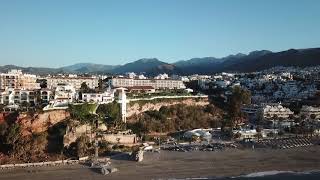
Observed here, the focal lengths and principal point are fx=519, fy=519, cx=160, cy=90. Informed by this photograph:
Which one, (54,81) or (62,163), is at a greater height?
(54,81)

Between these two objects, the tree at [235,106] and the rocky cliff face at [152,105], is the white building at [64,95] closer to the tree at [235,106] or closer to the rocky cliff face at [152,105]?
the rocky cliff face at [152,105]

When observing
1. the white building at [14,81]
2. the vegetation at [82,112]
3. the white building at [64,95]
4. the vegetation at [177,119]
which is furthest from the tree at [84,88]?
the vegetation at [82,112]

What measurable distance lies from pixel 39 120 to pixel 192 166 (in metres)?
12.3

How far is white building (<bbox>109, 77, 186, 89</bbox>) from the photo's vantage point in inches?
2963

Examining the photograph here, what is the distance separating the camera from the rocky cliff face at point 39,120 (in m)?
37.3

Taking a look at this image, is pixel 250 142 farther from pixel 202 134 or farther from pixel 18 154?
pixel 18 154

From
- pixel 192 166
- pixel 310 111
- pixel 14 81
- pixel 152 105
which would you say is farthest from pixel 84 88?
pixel 192 166

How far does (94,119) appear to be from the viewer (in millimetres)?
39750

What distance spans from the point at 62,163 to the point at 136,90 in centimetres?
2873

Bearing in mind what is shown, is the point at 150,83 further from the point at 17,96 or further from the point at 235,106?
the point at 17,96

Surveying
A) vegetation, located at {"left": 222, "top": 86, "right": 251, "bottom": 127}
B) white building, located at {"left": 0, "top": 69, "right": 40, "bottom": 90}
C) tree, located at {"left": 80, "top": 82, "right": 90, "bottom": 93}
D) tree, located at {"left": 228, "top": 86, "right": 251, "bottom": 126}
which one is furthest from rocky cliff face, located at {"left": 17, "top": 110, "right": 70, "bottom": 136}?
white building, located at {"left": 0, "top": 69, "right": 40, "bottom": 90}

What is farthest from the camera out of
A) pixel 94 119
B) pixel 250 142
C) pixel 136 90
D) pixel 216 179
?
pixel 136 90

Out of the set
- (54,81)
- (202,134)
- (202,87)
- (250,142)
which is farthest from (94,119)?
(202,87)

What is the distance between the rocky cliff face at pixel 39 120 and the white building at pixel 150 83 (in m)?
34.3
